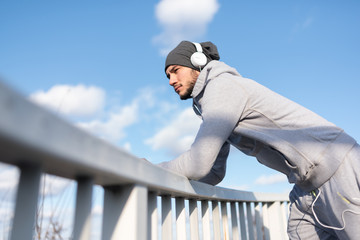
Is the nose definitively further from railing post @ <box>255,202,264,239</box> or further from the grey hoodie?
railing post @ <box>255,202,264,239</box>

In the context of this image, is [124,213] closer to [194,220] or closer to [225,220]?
[194,220]

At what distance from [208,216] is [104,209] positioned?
81 centimetres

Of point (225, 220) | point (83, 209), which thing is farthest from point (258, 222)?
point (83, 209)

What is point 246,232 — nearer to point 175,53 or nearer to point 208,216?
point 208,216

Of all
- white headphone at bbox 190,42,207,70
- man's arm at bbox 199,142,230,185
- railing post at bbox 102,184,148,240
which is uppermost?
white headphone at bbox 190,42,207,70

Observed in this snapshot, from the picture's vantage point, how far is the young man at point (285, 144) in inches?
45.4

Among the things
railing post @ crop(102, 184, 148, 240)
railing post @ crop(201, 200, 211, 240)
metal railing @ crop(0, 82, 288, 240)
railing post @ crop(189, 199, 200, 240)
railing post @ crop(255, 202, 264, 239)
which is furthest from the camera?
railing post @ crop(255, 202, 264, 239)

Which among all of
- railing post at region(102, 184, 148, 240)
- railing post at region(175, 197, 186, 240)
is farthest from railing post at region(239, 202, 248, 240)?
railing post at region(102, 184, 148, 240)

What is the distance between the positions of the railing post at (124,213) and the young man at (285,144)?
44 centimetres

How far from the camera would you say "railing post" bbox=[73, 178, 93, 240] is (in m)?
0.58

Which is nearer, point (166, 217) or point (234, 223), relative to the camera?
point (166, 217)

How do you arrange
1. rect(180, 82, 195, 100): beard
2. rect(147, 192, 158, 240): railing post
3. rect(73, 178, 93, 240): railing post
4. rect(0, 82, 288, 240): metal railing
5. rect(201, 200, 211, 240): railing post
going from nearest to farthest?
rect(0, 82, 288, 240): metal railing → rect(73, 178, 93, 240): railing post → rect(147, 192, 158, 240): railing post → rect(201, 200, 211, 240): railing post → rect(180, 82, 195, 100): beard

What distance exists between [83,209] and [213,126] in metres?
0.69

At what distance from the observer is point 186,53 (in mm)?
1890
